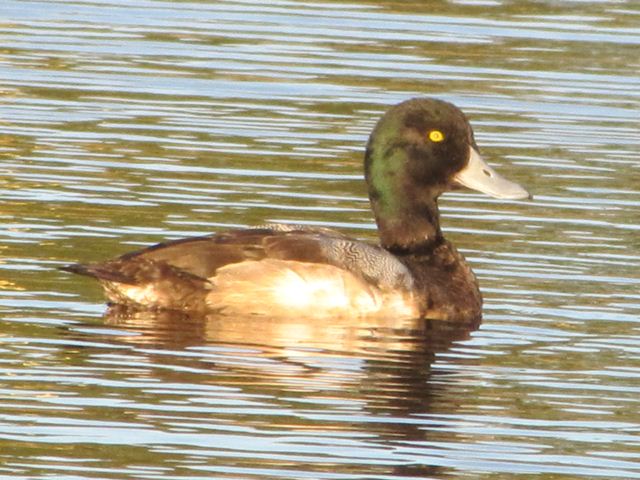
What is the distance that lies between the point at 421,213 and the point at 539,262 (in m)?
0.81

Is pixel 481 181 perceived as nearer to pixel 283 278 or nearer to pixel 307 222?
pixel 307 222

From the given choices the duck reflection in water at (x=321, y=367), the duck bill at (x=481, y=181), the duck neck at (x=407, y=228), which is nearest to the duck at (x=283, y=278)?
the duck reflection in water at (x=321, y=367)

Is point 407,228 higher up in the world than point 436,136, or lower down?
lower down

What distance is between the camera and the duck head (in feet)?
43.1

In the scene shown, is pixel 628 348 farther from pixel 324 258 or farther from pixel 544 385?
pixel 324 258

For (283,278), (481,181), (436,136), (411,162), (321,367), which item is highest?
(436,136)

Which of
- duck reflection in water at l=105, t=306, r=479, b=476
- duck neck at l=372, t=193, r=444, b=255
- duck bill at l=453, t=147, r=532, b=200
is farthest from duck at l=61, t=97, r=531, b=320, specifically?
duck bill at l=453, t=147, r=532, b=200

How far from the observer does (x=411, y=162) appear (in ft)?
43.3

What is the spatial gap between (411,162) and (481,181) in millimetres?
488

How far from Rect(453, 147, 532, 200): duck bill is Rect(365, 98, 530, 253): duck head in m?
0.08

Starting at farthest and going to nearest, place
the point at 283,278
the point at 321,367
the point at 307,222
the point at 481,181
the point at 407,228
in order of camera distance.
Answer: the point at 307,222
the point at 481,181
the point at 407,228
the point at 283,278
the point at 321,367

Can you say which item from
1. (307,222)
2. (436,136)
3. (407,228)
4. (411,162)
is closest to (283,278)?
(407,228)

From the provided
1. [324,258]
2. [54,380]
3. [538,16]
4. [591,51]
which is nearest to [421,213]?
[324,258]

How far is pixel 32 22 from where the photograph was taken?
21812 mm
